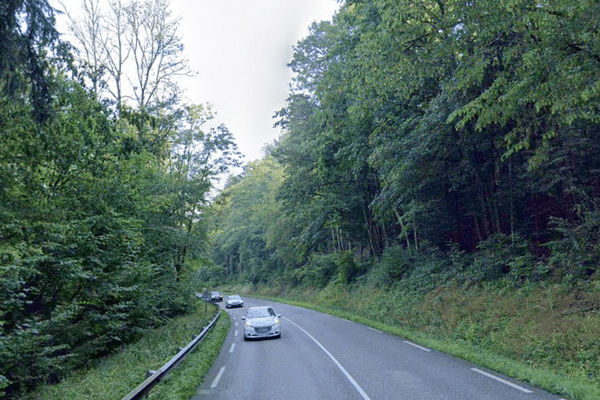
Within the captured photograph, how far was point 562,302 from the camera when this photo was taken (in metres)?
11.3

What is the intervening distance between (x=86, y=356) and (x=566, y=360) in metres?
13.4

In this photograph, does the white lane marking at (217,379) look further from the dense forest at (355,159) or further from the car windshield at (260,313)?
the car windshield at (260,313)

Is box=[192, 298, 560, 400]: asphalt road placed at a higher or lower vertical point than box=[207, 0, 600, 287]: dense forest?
lower

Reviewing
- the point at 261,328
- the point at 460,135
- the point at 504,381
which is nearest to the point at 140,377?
the point at 504,381

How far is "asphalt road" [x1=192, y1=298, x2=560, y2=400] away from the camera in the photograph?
299 inches

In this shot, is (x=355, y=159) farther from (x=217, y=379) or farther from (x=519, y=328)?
(x=217, y=379)

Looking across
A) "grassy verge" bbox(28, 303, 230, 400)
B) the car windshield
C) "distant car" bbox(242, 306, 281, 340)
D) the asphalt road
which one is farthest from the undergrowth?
"grassy verge" bbox(28, 303, 230, 400)

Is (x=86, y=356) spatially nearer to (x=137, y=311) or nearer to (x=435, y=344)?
(x=137, y=311)

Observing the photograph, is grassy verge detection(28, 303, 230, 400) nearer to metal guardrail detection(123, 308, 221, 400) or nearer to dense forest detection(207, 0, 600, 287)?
metal guardrail detection(123, 308, 221, 400)

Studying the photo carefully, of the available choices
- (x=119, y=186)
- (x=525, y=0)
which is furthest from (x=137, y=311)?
(x=525, y=0)

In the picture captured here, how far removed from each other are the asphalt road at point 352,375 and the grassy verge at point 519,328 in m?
0.54

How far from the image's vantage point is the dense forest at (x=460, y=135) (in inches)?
358

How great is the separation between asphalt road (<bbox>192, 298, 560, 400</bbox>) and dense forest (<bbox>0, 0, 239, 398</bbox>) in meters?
4.20

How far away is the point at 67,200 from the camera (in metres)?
12.6
